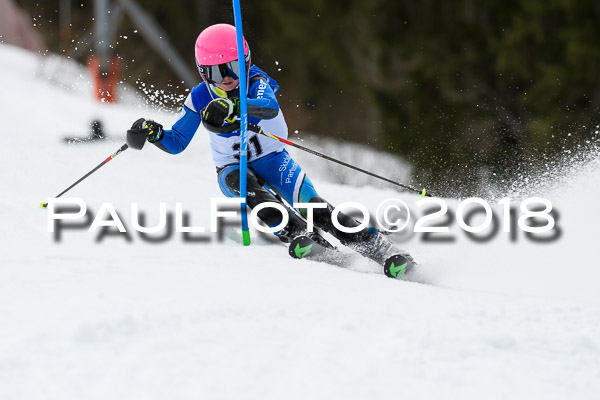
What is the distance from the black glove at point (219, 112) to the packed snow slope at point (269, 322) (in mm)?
666

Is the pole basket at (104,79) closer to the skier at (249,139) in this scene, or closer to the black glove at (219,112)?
the skier at (249,139)

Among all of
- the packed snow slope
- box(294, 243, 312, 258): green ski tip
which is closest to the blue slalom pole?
the packed snow slope

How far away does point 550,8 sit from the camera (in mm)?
12875

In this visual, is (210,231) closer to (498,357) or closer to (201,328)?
(201,328)

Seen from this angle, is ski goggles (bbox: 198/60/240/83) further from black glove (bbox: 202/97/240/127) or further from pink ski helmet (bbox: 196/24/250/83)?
black glove (bbox: 202/97/240/127)

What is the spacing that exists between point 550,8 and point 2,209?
10755 millimetres

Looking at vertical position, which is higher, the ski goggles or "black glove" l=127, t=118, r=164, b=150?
the ski goggles

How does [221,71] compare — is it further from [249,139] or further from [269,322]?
[269,322]

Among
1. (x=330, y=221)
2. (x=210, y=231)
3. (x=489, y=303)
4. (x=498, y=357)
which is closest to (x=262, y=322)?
(x=498, y=357)

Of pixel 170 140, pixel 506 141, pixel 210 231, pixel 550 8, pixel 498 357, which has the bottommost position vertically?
pixel 498 357

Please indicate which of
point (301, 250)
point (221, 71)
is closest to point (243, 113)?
point (221, 71)

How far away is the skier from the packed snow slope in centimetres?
22

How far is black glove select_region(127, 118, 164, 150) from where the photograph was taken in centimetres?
448

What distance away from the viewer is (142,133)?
449 cm
